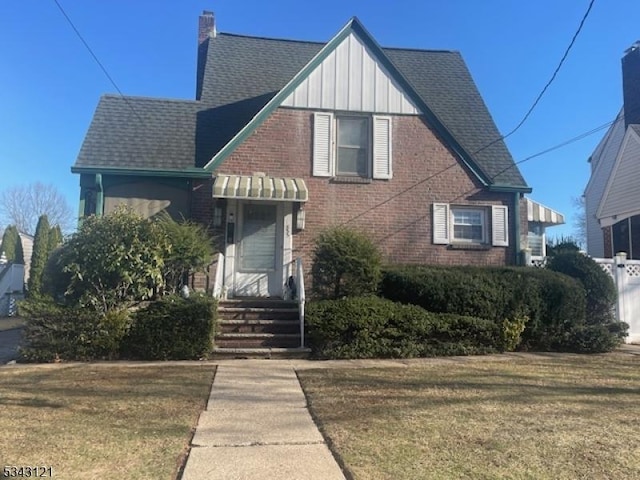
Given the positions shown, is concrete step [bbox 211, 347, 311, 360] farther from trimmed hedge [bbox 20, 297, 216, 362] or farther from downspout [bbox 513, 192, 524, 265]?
downspout [bbox 513, 192, 524, 265]

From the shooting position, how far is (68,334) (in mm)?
8734

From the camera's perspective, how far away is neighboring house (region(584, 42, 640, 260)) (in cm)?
1773

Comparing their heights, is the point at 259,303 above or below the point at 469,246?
below

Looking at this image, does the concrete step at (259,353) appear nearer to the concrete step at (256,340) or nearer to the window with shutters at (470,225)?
the concrete step at (256,340)

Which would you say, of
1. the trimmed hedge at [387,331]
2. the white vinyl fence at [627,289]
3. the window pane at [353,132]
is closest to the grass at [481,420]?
the trimmed hedge at [387,331]

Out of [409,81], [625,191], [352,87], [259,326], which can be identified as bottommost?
[259,326]

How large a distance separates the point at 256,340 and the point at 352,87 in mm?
6626

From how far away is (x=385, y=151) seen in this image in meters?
12.7

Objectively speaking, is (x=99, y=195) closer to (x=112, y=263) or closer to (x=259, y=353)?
(x=112, y=263)

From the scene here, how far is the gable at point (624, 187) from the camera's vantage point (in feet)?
57.7

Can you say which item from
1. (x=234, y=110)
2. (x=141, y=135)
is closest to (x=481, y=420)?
(x=141, y=135)

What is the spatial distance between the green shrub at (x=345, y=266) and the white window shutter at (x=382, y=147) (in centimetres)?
262

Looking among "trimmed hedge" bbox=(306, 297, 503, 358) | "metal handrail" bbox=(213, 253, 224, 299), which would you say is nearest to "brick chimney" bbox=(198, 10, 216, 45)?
"metal handrail" bbox=(213, 253, 224, 299)

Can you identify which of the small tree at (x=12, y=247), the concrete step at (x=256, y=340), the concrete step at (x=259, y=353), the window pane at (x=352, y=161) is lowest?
the concrete step at (x=259, y=353)
